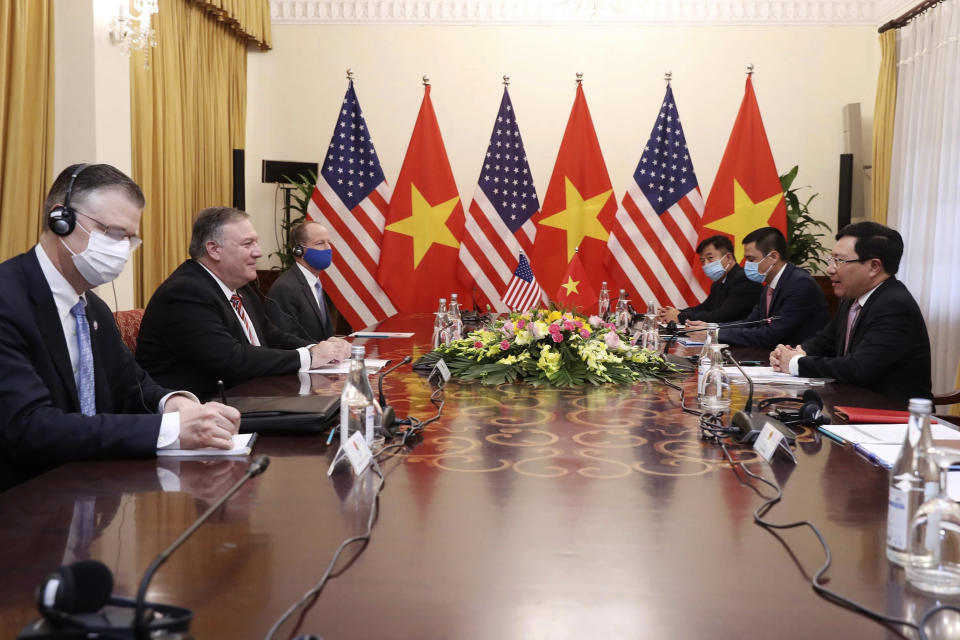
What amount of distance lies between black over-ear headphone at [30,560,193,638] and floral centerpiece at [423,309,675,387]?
6.16 feet

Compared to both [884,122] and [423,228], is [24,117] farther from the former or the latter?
[884,122]

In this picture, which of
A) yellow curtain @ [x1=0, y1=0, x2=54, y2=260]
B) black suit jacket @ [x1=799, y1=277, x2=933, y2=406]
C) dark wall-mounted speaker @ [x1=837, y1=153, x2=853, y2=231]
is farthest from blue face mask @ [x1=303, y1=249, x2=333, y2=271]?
dark wall-mounted speaker @ [x1=837, y1=153, x2=853, y2=231]

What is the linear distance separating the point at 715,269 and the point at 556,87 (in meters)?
2.21

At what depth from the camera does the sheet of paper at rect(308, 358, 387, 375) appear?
2971mm

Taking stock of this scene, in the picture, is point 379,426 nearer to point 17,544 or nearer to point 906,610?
point 17,544

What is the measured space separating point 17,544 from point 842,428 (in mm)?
1735

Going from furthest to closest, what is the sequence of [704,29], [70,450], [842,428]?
[704,29] → [842,428] → [70,450]

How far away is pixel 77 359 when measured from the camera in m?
2.07

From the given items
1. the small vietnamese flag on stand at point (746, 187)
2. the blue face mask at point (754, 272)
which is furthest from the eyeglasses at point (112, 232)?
the small vietnamese flag on stand at point (746, 187)

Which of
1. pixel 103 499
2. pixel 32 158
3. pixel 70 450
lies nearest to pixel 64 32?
pixel 32 158

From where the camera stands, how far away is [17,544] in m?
1.17

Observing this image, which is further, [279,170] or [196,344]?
[279,170]

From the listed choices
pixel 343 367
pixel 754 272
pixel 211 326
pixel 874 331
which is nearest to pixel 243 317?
pixel 211 326

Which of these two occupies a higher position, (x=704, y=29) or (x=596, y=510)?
(x=704, y=29)
